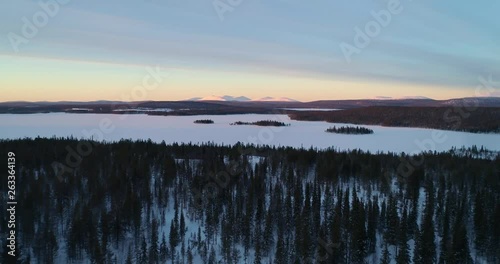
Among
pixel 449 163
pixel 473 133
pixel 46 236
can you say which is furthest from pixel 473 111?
pixel 46 236

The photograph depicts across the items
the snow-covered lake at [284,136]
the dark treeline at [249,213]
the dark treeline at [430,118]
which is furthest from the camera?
the dark treeline at [430,118]

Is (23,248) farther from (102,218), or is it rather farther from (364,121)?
(364,121)

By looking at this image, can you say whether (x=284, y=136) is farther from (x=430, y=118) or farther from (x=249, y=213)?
(x=430, y=118)
